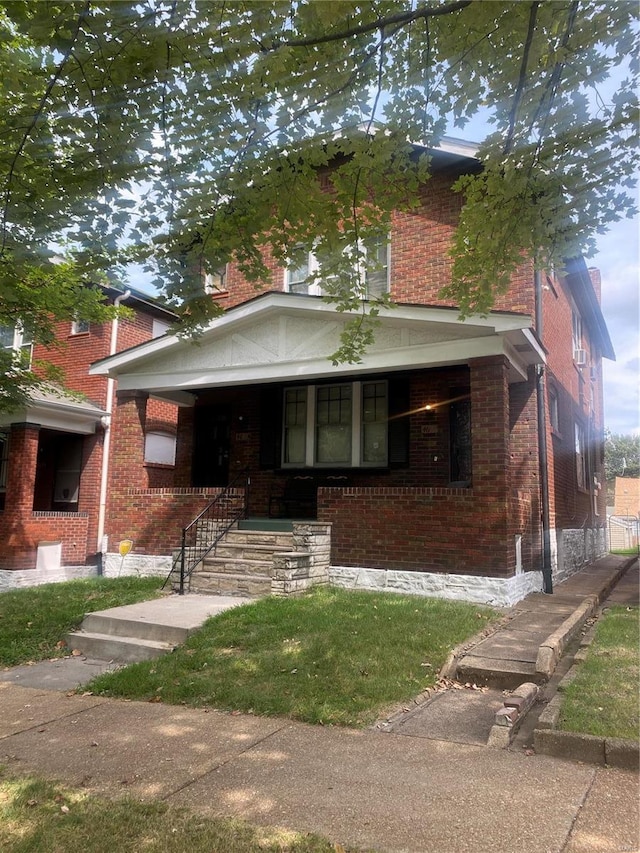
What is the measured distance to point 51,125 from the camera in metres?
4.46

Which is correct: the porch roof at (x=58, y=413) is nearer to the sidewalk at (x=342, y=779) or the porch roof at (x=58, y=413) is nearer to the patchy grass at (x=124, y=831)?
the sidewalk at (x=342, y=779)

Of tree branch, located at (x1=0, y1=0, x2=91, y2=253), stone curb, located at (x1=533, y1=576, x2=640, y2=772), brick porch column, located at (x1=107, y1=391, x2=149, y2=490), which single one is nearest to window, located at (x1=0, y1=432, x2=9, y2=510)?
brick porch column, located at (x1=107, y1=391, x2=149, y2=490)

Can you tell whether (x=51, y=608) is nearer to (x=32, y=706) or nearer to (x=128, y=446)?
(x=32, y=706)

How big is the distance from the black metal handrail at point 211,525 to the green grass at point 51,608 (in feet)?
2.04

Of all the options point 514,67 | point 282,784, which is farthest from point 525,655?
point 514,67

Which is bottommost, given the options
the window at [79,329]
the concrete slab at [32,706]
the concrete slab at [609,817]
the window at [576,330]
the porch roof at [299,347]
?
the concrete slab at [32,706]

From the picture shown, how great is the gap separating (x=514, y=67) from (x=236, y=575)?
6956 mm

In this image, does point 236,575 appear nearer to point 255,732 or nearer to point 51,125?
point 255,732

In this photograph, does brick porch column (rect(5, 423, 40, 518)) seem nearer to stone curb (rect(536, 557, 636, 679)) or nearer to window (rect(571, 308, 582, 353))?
stone curb (rect(536, 557, 636, 679))

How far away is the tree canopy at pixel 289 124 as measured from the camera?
3.94 metres

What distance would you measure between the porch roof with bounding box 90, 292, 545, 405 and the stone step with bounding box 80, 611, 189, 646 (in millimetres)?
3475

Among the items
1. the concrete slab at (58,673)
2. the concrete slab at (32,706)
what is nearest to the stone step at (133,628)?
the concrete slab at (58,673)

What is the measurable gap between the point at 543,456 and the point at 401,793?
7581 mm

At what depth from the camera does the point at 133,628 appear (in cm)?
686
